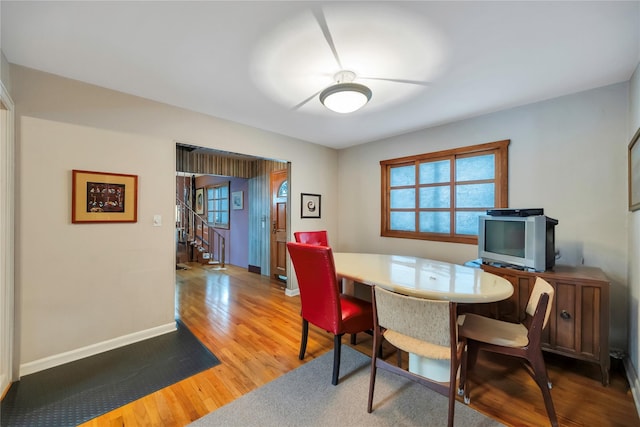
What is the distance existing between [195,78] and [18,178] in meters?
1.54

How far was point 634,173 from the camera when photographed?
1.98 meters

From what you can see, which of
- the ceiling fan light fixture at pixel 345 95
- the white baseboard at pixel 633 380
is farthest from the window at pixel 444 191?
the ceiling fan light fixture at pixel 345 95

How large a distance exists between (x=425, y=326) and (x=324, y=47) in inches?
72.8

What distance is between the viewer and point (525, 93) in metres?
2.47

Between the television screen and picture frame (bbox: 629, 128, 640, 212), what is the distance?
682 mm

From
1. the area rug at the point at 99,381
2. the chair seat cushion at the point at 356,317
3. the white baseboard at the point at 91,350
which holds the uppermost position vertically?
the chair seat cushion at the point at 356,317

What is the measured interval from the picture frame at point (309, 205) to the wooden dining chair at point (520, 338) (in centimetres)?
271

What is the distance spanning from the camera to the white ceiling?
1471 mm

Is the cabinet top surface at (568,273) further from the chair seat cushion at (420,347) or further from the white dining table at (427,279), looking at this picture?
the chair seat cushion at (420,347)

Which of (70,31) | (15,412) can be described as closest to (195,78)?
(70,31)

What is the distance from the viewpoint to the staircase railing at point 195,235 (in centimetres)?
643

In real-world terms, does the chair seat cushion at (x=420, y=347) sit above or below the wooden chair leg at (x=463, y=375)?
above

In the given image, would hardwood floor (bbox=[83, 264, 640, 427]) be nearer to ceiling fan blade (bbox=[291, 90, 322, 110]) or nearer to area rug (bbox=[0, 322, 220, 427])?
area rug (bbox=[0, 322, 220, 427])

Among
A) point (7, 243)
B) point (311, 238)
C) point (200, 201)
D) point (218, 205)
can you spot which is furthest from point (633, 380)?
point (200, 201)
